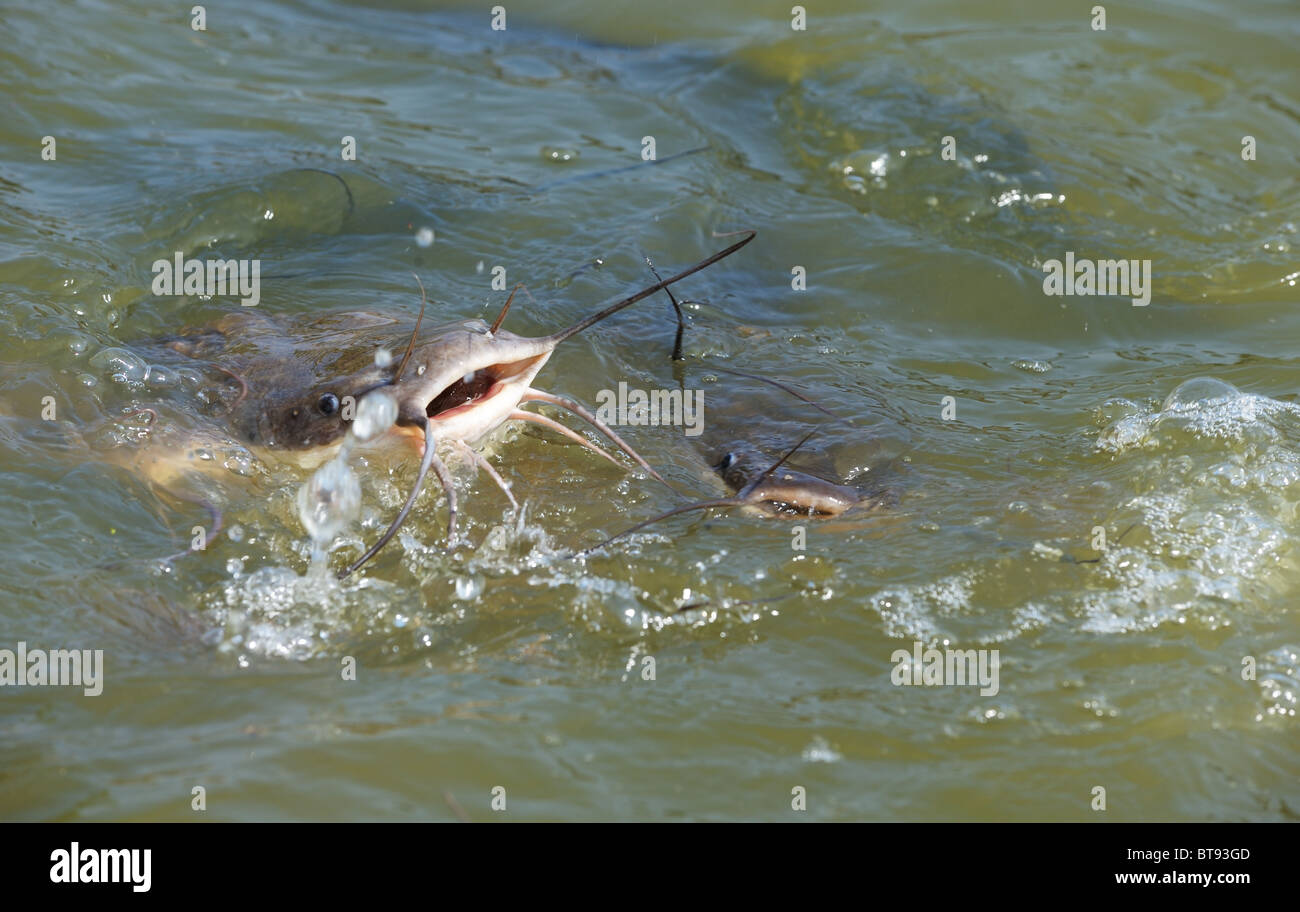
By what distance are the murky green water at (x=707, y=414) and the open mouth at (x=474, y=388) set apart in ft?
0.75

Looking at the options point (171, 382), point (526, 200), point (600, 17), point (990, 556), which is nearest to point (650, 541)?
point (990, 556)

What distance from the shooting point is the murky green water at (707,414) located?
8.16 ft

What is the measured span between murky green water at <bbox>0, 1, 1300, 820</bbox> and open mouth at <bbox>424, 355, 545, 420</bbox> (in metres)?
0.23

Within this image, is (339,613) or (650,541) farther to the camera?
(650,541)

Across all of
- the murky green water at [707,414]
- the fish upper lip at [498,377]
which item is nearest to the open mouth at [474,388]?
the fish upper lip at [498,377]

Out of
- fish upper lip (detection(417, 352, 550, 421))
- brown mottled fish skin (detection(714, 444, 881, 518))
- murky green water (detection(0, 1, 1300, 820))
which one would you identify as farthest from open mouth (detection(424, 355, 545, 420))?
brown mottled fish skin (detection(714, 444, 881, 518))

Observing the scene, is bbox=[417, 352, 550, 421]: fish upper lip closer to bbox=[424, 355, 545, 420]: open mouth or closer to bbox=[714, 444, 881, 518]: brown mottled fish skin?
bbox=[424, 355, 545, 420]: open mouth

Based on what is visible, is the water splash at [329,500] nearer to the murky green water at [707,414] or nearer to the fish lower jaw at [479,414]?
the murky green water at [707,414]

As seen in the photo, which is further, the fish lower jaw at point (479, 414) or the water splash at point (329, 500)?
the water splash at point (329, 500)

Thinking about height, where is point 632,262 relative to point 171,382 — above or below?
above

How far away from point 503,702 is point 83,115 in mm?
4371

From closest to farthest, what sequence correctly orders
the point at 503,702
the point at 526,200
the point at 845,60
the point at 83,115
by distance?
the point at 503,702 → the point at 526,200 → the point at 83,115 → the point at 845,60

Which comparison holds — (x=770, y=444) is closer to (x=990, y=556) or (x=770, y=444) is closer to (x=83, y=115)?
(x=990, y=556)

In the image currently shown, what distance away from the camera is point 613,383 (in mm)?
4059
